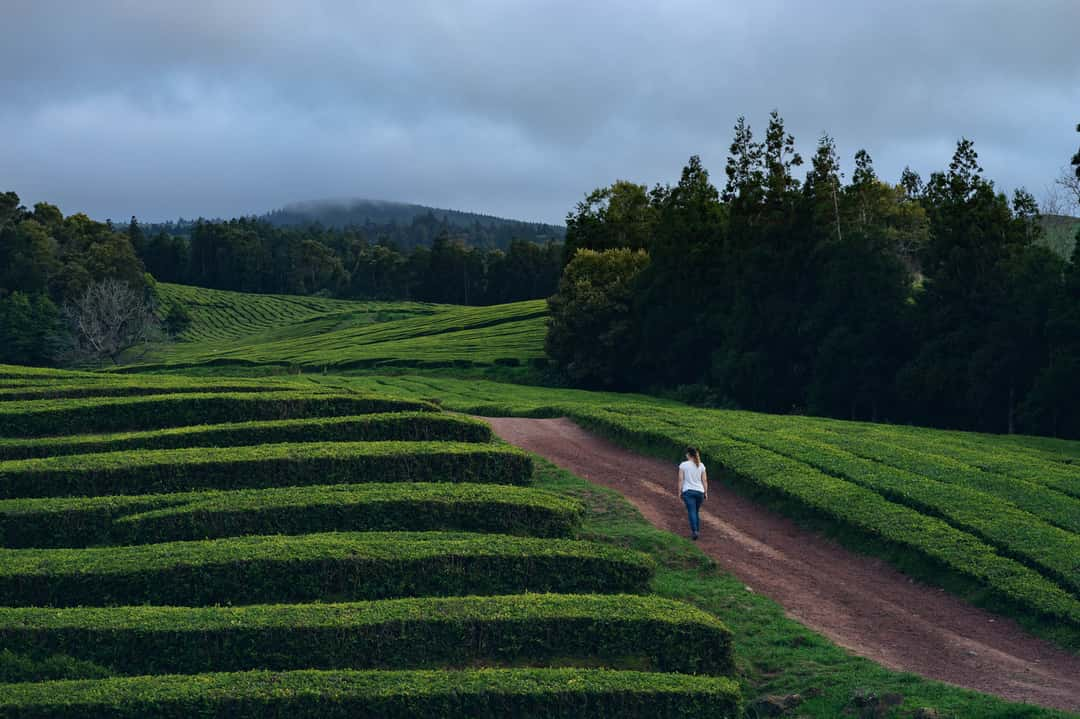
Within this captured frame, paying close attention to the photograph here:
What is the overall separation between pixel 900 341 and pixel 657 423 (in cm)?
1538

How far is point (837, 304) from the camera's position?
40.2 m

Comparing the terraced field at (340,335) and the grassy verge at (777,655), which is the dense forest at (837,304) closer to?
the terraced field at (340,335)

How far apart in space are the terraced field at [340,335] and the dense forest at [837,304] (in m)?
11.1

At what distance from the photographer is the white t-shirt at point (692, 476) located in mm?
19562

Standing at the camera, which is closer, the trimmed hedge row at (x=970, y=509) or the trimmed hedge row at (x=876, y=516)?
the trimmed hedge row at (x=876, y=516)

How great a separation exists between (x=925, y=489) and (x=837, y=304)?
2048 centimetres

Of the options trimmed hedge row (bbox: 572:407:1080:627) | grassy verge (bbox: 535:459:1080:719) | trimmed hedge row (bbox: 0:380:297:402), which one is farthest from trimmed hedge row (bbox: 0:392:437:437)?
grassy verge (bbox: 535:459:1080:719)

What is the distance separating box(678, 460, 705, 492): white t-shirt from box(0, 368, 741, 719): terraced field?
2.38m

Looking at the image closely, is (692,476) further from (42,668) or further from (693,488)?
(42,668)

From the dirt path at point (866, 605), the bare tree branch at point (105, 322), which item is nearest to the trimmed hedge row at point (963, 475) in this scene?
the dirt path at point (866, 605)

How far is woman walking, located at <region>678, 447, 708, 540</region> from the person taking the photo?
768 inches

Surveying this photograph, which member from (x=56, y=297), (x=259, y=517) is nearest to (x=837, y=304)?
(x=259, y=517)

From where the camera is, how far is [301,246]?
16025 cm

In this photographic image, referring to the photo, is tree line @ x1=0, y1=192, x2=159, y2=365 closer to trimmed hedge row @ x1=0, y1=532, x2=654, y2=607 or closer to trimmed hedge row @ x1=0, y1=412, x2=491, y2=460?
trimmed hedge row @ x1=0, y1=412, x2=491, y2=460
